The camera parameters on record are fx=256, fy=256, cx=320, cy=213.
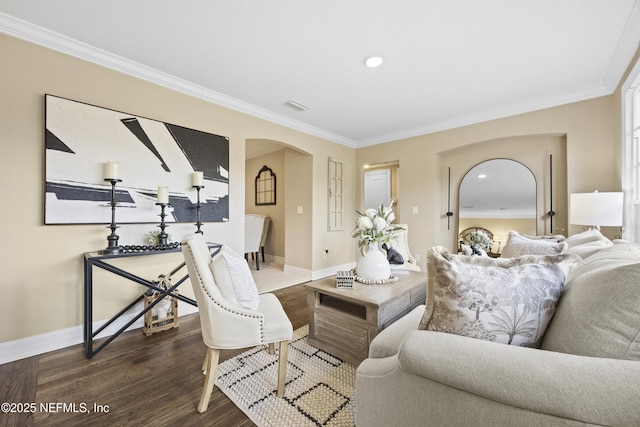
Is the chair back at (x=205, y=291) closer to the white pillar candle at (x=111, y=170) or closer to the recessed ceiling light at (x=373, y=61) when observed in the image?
the white pillar candle at (x=111, y=170)

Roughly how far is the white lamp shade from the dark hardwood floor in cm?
A: 308

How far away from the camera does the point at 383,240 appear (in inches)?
76.5

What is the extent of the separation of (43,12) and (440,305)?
3084 mm

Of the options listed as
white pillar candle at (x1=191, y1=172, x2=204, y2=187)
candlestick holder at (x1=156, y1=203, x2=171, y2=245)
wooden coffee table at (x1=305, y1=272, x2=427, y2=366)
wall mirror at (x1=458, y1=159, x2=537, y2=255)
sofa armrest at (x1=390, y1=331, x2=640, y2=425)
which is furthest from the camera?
wall mirror at (x1=458, y1=159, x2=537, y2=255)

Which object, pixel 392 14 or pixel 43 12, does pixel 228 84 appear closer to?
pixel 43 12

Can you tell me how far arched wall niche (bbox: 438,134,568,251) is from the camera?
325cm

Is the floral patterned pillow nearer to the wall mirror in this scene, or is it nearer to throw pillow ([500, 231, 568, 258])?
throw pillow ([500, 231, 568, 258])

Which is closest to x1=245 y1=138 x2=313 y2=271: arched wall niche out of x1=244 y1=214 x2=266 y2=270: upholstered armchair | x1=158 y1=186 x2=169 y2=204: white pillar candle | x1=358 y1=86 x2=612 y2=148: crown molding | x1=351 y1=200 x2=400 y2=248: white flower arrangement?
x1=244 y1=214 x2=266 y2=270: upholstered armchair

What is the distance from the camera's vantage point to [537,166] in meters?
3.43

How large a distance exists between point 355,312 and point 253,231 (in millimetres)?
3376

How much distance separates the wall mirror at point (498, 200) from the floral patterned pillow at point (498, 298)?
10.5ft

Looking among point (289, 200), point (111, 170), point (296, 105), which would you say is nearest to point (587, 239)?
point (296, 105)

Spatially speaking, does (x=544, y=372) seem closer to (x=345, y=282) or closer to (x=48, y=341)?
(x=345, y=282)

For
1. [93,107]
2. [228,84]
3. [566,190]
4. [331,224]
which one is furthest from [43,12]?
[566,190]
